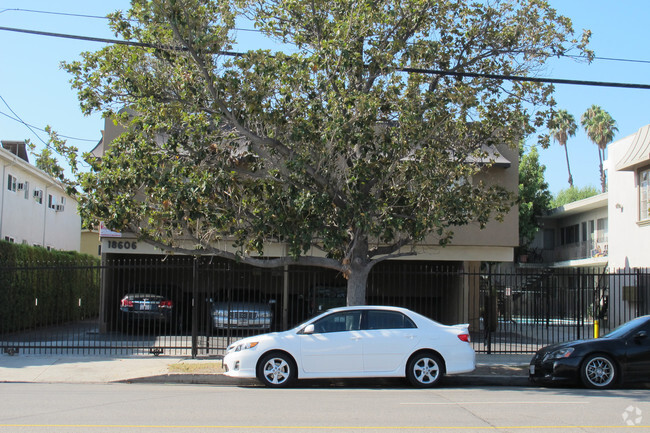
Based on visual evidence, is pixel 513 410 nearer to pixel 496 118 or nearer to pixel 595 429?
pixel 595 429

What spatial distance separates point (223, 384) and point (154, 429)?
509cm

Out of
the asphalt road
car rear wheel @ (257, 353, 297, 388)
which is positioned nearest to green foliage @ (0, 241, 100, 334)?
the asphalt road

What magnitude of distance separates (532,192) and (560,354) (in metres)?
25.1

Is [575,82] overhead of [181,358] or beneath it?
overhead

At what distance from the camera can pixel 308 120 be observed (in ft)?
40.7

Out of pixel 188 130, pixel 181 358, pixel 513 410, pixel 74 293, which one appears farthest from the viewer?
pixel 74 293

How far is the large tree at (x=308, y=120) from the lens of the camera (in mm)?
12078

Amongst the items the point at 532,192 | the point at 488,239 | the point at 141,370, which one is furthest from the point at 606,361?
the point at 532,192

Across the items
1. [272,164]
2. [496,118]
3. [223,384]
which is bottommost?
[223,384]

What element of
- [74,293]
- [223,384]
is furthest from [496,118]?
[74,293]

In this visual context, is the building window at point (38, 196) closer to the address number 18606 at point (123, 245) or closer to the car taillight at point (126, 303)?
the address number 18606 at point (123, 245)

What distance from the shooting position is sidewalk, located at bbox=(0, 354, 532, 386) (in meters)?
12.7

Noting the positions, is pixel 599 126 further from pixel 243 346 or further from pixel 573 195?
pixel 243 346

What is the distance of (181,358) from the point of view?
49.4ft
